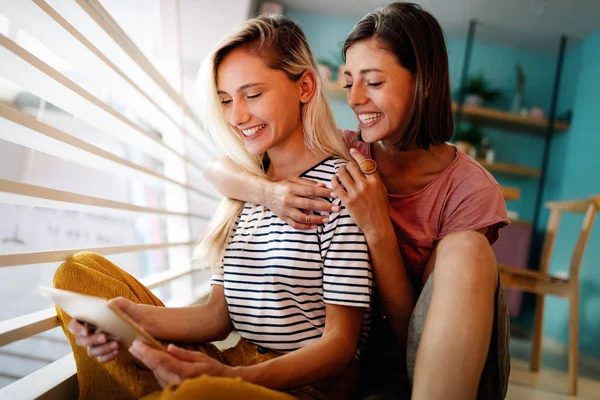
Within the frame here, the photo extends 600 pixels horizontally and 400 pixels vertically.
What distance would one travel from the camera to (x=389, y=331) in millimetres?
1215

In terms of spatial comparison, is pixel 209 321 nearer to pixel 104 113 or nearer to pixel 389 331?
pixel 389 331

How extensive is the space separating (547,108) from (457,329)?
449 centimetres

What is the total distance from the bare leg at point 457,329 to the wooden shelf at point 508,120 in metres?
3.74

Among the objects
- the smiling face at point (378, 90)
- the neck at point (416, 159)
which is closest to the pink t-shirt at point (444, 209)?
the neck at point (416, 159)

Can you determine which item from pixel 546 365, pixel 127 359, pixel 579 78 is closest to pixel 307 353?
pixel 127 359

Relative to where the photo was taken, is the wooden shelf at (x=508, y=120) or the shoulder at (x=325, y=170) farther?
the wooden shelf at (x=508, y=120)

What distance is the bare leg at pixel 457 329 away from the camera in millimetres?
803

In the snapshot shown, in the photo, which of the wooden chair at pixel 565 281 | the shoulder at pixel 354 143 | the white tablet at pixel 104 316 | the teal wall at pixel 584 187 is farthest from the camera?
the teal wall at pixel 584 187

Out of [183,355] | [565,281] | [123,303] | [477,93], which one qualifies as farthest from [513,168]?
[183,355]

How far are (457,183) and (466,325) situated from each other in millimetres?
392

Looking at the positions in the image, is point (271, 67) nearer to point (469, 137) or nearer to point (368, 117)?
point (368, 117)

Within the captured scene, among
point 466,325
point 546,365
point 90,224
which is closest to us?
point 466,325

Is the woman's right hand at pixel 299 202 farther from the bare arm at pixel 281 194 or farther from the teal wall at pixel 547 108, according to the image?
the teal wall at pixel 547 108

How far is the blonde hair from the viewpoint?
110 cm
